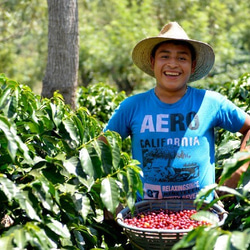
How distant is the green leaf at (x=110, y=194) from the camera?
2.27 meters

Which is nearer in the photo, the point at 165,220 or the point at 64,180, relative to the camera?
the point at 64,180

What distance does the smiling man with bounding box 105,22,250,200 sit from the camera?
297 centimetres

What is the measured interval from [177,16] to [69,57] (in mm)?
12101

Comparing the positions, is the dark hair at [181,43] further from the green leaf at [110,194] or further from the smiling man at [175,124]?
the green leaf at [110,194]

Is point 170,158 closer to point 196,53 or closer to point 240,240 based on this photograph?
point 196,53

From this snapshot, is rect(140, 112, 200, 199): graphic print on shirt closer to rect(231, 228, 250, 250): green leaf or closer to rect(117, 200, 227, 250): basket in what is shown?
rect(117, 200, 227, 250): basket

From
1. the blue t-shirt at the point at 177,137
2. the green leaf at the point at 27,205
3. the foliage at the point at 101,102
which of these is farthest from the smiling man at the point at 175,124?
the foliage at the point at 101,102

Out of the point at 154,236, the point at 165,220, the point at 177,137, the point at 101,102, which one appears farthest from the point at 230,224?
the point at 101,102

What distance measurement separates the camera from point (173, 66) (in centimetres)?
303

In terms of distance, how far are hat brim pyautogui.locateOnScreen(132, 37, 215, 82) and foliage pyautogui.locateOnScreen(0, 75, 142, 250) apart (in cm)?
71

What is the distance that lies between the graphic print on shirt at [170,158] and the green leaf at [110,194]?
68 centimetres

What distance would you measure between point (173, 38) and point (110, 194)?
1131mm

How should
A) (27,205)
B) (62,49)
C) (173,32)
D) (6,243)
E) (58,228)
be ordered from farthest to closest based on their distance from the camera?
1. (62,49)
2. (173,32)
3. (58,228)
4. (27,205)
5. (6,243)

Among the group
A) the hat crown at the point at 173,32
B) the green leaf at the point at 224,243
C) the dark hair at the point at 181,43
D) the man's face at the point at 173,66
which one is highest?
the hat crown at the point at 173,32
